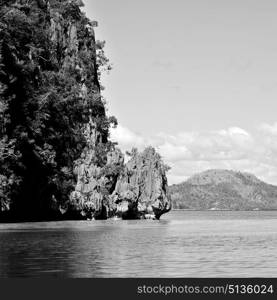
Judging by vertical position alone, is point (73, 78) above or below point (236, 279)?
above

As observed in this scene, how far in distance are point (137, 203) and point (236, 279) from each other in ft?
284

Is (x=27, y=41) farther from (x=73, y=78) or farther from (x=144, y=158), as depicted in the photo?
(x=144, y=158)

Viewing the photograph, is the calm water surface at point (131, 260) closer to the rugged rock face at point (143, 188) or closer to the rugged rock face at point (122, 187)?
the rugged rock face at point (122, 187)

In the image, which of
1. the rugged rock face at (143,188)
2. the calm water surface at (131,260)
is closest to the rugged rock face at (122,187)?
the rugged rock face at (143,188)

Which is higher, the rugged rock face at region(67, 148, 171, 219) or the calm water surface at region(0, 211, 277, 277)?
the rugged rock face at region(67, 148, 171, 219)

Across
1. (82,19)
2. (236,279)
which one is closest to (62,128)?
(82,19)

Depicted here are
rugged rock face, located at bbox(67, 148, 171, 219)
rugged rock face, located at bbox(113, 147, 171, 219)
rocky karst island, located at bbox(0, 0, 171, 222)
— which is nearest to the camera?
rocky karst island, located at bbox(0, 0, 171, 222)

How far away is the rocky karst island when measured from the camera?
79000 mm

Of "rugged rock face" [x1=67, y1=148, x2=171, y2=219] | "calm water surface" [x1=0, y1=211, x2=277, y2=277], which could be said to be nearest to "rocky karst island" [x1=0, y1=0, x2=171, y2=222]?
"rugged rock face" [x1=67, y1=148, x2=171, y2=219]

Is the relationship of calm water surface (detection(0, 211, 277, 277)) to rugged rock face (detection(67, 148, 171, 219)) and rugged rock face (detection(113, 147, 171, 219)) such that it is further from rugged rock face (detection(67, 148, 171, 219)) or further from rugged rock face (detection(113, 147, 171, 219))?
rugged rock face (detection(113, 147, 171, 219))

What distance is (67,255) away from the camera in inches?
1276

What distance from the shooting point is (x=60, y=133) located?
9438 cm

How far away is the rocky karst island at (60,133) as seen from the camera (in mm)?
79000

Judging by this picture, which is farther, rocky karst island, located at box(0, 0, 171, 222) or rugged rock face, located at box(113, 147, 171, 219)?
rugged rock face, located at box(113, 147, 171, 219)
